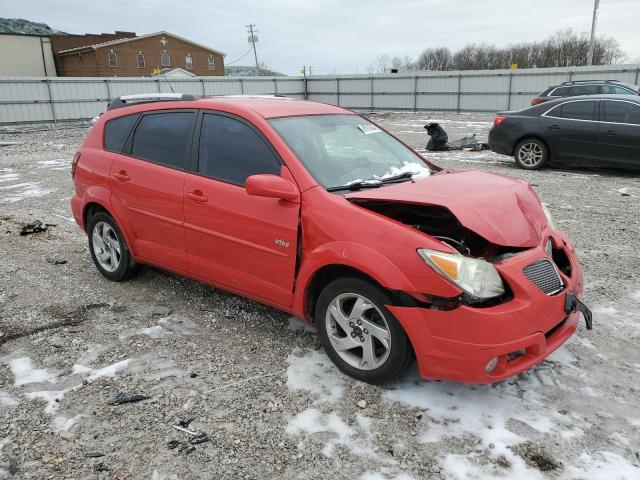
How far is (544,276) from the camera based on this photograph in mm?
2914

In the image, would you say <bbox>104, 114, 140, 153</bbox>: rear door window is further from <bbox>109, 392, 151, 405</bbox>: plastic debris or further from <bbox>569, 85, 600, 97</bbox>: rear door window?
<bbox>569, 85, 600, 97</bbox>: rear door window

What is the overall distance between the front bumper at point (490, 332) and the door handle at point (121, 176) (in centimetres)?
280

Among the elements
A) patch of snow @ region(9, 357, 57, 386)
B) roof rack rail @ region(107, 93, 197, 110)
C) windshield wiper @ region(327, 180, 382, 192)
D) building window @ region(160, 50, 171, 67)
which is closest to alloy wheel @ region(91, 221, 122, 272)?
roof rack rail @ region(107, 93, 197, 110)

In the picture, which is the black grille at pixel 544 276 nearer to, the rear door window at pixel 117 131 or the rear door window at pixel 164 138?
the rear door window at pixel 164 138

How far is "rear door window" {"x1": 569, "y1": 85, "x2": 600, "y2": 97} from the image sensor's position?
15.8 meters

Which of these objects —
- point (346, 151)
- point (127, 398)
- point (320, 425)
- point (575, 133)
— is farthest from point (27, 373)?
point (575, 133)

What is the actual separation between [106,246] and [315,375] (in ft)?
9.23

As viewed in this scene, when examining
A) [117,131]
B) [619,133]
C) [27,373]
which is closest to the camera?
[27,373]

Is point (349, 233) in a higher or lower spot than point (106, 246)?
higher

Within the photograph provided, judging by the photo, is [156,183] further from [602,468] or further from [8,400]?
[602,468]

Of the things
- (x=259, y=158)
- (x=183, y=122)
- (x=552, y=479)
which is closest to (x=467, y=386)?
(x=552, y=479)

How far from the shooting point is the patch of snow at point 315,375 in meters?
3.12

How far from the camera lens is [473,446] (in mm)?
2643

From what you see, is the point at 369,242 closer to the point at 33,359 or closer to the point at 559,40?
the point at 33,359
